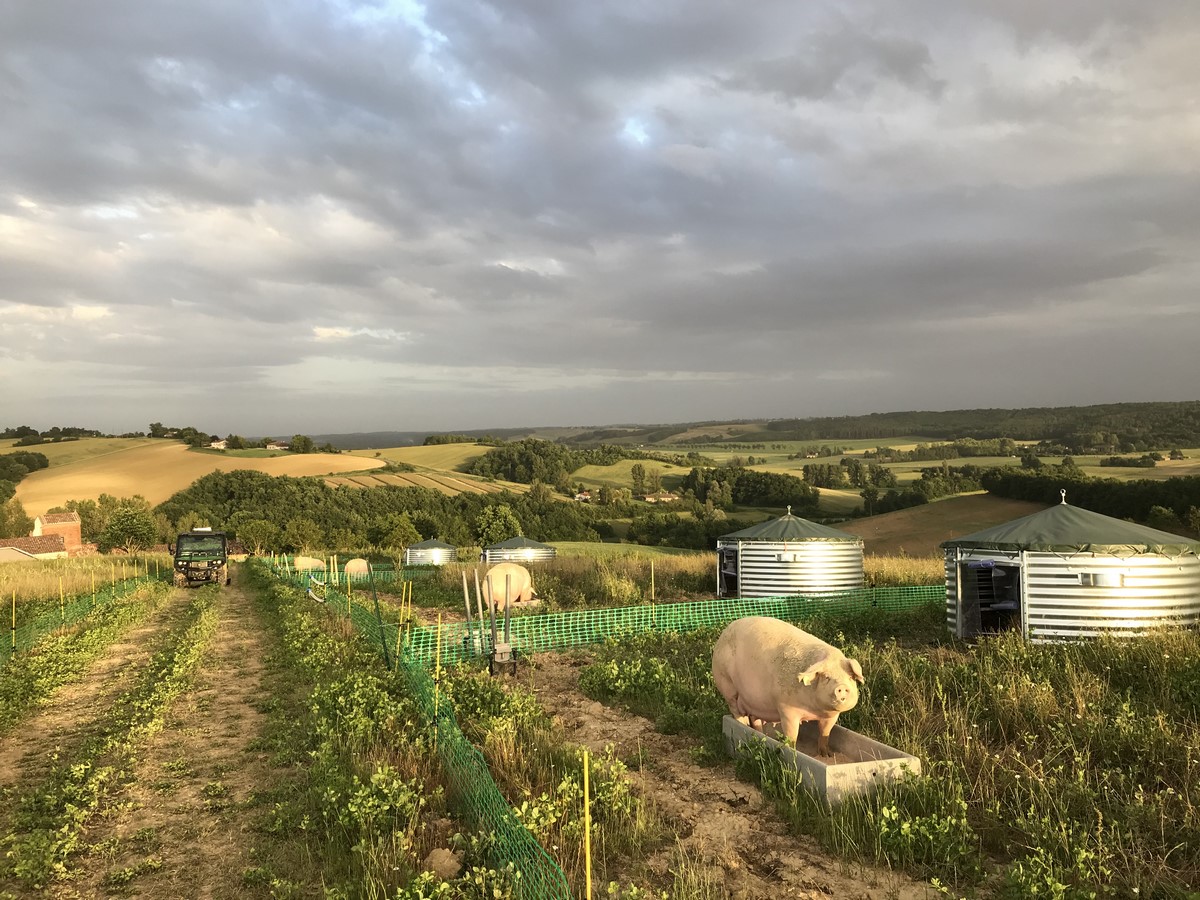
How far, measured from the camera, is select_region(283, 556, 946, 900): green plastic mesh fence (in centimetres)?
479

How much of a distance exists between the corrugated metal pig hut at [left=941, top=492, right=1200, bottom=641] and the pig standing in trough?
773 centimetres

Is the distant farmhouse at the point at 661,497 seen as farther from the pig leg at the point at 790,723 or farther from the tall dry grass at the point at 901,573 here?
the pig leg at the point at 790,723

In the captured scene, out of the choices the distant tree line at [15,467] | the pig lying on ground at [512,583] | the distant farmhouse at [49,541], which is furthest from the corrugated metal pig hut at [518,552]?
the distant tree line at [15,467]

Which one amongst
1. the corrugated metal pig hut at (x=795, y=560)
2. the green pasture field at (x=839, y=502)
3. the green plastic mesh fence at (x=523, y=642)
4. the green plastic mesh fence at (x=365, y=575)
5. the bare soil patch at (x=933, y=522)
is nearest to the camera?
the green plastic mesh fence at (x=523, y=642)

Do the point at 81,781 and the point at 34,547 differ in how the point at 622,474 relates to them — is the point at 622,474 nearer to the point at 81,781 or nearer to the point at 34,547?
the point at 34,547

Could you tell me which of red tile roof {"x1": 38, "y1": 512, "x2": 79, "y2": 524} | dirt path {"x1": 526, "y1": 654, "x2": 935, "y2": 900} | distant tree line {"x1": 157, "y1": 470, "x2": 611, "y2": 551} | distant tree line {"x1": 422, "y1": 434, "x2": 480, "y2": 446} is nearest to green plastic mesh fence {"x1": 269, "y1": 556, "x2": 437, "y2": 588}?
dirt path {"x1": 526, "y1": 654, "x2": 935, "y2": 900}

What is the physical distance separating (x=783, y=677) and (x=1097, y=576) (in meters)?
8.85

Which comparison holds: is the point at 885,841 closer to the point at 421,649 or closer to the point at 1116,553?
the point at 421,649

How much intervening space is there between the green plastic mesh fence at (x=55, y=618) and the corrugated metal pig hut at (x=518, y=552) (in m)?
13.9

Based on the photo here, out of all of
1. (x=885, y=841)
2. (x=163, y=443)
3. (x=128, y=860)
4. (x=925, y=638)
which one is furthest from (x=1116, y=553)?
(x=163, y=443)

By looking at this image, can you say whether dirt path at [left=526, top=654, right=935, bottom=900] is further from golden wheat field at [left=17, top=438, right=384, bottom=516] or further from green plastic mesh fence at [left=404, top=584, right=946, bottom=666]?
golden wheat field at [left=17, top=438, right=384, bottom=516]

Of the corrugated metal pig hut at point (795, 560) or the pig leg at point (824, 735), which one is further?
the corrugated metal pig hut at point (795, 560)

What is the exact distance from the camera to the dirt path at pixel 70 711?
26.2 ft

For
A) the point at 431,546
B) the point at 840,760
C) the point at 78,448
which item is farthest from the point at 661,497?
the point at 840,760
